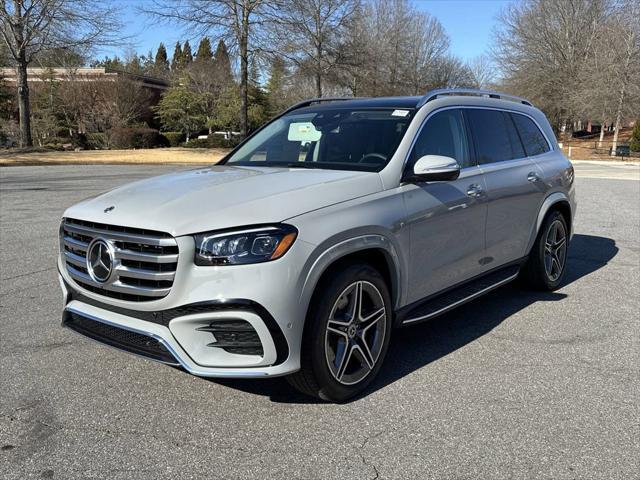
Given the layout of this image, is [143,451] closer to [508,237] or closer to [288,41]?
[508,237]

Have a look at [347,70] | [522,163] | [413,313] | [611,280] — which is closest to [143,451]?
[413,313]

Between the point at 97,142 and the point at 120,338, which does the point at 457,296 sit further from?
the point at 97,142

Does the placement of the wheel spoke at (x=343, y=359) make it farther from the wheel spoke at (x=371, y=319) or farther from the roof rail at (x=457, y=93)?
the roof rail at (x=457, y=93)

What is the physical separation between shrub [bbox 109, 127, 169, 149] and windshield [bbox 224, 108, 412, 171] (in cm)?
4018

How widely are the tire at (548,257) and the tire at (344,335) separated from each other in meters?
2.51

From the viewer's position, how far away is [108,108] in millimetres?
43750

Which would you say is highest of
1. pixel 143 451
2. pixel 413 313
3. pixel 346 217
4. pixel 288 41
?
pixel 288 41

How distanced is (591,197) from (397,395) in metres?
12.9

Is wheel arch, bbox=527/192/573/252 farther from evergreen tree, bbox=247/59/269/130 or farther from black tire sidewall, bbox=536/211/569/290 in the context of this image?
evergreen tree, bbox=247/59/269/130

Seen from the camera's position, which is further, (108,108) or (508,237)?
(108,108)

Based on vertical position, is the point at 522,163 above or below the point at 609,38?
below

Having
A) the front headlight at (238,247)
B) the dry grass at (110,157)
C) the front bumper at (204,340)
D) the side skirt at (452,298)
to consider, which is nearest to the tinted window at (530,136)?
the side skirt at (452,298)

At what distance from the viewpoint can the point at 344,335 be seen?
3412 millimetres

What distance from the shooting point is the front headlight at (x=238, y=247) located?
2.96 m
